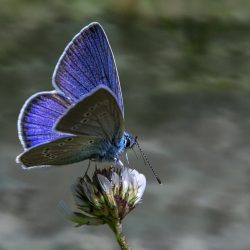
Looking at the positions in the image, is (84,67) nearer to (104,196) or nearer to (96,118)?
(96,118)

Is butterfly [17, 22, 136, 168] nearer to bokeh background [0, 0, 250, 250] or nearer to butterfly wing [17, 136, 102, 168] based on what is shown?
butterfly wing [17, 136, 102, 168]

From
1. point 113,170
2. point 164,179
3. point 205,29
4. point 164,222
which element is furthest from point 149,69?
point 113,170

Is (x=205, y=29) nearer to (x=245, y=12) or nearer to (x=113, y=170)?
(x=245, y=12)

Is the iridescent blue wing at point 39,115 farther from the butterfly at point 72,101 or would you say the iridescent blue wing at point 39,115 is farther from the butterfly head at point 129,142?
the butterfly head at point 129,142

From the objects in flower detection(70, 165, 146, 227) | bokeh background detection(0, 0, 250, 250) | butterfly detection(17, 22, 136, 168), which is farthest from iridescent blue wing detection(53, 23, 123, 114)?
bokeh background detection(0, 0, 250, 250)

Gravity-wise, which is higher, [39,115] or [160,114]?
[160,114]

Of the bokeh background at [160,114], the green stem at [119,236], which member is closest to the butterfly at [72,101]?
the green stem at [119,236]

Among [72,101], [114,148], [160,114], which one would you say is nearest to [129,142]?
[114,148]
